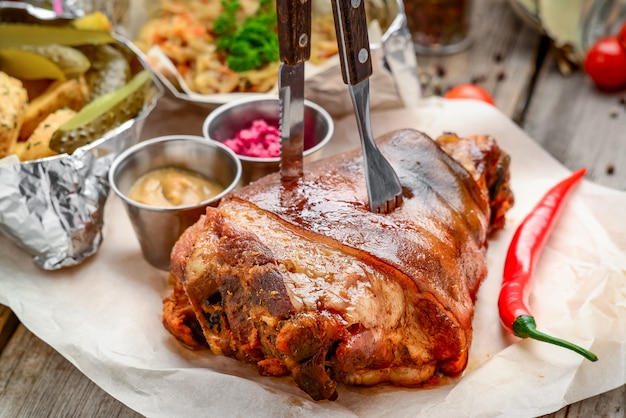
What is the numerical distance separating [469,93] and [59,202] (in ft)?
9.13

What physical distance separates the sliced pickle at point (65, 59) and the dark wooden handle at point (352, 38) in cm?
194

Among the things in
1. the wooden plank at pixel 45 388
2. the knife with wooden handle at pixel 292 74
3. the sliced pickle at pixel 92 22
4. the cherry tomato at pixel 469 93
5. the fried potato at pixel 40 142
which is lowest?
the wooden plank at pixel 45 388

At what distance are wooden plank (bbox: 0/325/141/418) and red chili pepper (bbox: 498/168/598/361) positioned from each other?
1.64 m

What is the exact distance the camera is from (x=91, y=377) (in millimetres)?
3188

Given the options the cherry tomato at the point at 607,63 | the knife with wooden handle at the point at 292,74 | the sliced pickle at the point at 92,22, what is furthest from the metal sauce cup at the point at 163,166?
the cherry tomato at the point at 607,63

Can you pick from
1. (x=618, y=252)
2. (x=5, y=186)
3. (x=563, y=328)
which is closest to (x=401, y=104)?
(x=618, y=252)

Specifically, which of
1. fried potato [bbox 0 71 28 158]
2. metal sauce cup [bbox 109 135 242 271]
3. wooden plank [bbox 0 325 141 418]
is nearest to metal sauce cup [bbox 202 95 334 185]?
metal sauce cup [bbox 109 135 242 271]

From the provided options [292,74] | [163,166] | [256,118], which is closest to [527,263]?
[292,74]

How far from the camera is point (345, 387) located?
10.4 feet

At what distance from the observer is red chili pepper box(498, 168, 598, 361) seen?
319 cm

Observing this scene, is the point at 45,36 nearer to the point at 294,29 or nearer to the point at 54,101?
the point at 54,101

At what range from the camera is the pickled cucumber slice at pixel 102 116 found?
3.77 m

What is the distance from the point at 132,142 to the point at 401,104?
5.64 ft

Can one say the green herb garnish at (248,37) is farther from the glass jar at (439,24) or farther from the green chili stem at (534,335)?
the green chili stem at (534,335)
